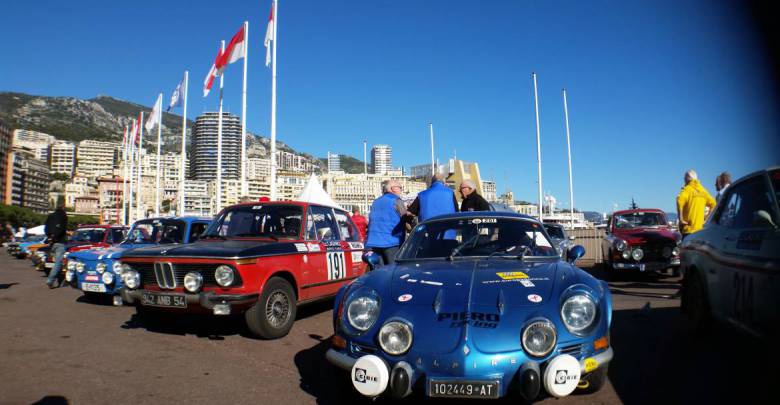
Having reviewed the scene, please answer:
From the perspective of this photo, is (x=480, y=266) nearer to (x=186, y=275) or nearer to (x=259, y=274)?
(x=259, y=274)

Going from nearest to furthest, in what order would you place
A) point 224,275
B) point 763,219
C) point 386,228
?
point 763,219 < point 224,275 < point 386,228

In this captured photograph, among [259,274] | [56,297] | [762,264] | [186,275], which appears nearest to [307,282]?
[259,274]

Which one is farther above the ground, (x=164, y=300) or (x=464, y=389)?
(x=164, y=300)

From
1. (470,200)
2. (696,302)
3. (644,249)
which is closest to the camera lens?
(696,302)

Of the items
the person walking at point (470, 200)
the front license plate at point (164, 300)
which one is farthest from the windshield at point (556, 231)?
the front license plate at point (164, 300)

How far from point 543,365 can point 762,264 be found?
1999 mm

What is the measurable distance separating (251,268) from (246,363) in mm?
A: 1127

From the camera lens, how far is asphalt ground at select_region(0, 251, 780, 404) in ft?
12.6

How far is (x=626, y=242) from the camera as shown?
1106 cm

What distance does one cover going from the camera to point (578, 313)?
3346mm

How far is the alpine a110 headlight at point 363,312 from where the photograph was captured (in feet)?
11.4

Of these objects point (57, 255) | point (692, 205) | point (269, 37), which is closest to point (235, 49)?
point (269, 37)

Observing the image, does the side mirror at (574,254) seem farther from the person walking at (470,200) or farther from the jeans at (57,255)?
the jeans at (57,255)

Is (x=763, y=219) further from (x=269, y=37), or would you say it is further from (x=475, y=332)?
(x=269, y=37)
